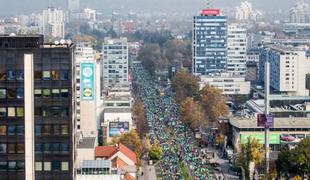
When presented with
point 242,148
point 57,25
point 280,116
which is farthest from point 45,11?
point 242,148

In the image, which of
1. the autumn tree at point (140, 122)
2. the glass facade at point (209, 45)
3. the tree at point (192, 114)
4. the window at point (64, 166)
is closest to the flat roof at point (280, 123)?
the tree at point (192, 114)

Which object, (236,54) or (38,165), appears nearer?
(38,165)

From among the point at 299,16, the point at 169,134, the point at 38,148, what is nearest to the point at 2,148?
the point at 38,148

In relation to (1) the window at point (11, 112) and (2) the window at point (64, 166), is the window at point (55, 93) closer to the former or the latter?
(1) the window at point (11, 112)

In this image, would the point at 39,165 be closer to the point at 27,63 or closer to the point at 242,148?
the point at 27,63

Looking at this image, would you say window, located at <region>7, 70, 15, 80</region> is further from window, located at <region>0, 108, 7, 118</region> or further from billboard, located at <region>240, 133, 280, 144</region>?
billboard, located at <region>240, 133, 280, 144</region>

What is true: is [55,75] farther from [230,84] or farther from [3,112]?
[230,84]
